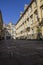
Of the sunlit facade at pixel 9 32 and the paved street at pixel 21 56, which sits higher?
the sunlit facade at pixel 9 32

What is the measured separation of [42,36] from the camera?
35.7 m

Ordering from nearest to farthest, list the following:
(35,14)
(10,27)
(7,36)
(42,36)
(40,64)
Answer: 1. (40,64)
2. (42,36)
3. (35,14)
4. (7,36)
5. (10,27)

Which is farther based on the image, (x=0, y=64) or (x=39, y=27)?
(x=39, y=27)

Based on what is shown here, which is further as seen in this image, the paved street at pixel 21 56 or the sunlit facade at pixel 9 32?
the sunlit facade at pixel 9 32

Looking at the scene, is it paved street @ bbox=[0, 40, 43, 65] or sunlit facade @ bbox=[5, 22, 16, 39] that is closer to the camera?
paved street @ bbox=[0, 40, 43, 65]

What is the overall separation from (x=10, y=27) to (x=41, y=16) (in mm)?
96212


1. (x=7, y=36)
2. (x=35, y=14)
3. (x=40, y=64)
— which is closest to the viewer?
(x=40, y=64)

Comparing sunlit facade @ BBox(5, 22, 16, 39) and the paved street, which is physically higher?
sunlit facade @ BBox(5, 22, 16, 39)

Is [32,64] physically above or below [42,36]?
below

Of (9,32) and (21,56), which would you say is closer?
(21,56)

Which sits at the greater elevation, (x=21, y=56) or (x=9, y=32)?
(x=9, y=32)

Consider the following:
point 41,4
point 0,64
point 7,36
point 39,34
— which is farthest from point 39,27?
point 7,36

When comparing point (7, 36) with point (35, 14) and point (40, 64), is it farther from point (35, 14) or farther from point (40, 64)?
point (40, 64)

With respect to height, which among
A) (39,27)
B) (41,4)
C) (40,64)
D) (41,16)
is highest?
(41,4)
